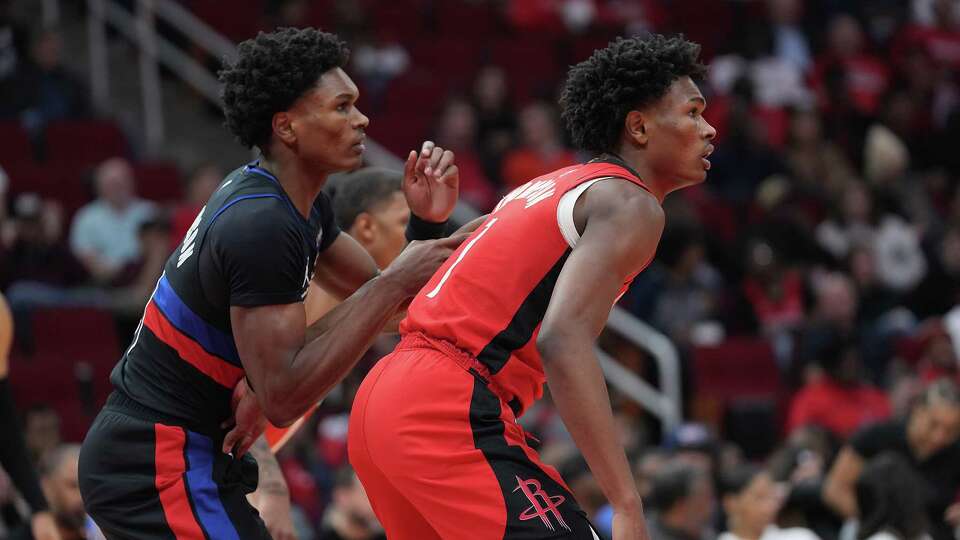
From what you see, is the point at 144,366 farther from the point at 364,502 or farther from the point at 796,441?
the point at 796,441

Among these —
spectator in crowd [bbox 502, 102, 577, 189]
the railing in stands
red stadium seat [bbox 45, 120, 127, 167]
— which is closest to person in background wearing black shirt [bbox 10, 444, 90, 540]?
the railing in stands

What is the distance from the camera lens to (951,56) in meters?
16.6

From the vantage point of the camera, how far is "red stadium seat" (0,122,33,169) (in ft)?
37.1

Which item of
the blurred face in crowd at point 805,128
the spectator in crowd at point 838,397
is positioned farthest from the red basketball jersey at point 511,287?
the blurred face in crowd at point 805,128

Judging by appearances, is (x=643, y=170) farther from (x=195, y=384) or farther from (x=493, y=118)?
(x=493, y=118)

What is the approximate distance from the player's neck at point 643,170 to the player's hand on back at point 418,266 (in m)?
0.55

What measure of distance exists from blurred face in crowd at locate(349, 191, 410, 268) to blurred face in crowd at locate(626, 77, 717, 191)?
1540 millimetres

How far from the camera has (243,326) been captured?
13.1ft

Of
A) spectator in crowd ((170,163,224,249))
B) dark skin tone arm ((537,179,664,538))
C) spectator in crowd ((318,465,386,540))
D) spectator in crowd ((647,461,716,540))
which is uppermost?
dark skin tone arm ((537,179,664,538))

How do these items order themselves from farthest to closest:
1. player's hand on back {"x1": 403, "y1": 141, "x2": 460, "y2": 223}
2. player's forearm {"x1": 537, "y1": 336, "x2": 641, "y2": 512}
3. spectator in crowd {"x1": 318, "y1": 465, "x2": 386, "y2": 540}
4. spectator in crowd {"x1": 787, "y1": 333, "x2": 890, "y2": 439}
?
spectator in crowd {"x1": 787, "y1": 333, "x2": 890, "y2": 439}, spectator in crowd {"x1": 318, "y1": 465, "x2": 386, "y2": 540}, player's hand on back {"x1": 403, "y1": 141, "x2": 460, "y2": 223}, player's forearm {"x1": 537, "y1": 336, "x2": 641, "y2": 512}

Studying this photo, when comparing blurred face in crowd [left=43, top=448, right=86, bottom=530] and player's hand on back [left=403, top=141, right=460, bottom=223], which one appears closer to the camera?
player's hand on back [left=403, top=141, right=460, bottom=223]

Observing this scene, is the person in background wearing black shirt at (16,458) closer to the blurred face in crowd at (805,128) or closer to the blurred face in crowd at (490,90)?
the blurred face in crowd at (490,90)

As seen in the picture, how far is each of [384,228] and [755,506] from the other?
295 centimetres

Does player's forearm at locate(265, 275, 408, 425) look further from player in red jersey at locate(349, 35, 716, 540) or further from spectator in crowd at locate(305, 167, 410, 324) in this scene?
spectator in crowd at locate(305, 167, 410, 324)
